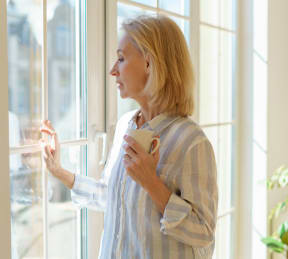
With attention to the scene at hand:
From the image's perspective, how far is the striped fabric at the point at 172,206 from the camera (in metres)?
1.28

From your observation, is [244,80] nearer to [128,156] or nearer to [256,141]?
[256,141]

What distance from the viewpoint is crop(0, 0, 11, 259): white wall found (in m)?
1.00

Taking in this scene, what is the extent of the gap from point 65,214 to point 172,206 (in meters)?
0.54

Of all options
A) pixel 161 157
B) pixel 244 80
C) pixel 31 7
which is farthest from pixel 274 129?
pixel 31 7

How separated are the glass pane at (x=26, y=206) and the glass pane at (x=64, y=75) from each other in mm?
188

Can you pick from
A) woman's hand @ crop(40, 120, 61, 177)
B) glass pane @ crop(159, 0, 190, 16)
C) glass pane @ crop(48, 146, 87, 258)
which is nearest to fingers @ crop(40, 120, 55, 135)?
woman's hand @ crop(40, 120, 61, 177)

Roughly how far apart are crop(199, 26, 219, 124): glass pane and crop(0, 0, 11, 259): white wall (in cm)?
176

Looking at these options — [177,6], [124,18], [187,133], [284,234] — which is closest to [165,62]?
[187,133]

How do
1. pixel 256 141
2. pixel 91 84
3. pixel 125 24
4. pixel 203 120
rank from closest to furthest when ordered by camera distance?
pixel 125 24 → pixel 91 84 → pixel 203 120 → pixel 256 141

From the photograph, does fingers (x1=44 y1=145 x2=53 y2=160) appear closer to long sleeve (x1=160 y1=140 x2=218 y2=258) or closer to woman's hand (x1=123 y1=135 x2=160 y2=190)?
woman's hand (x1=123 y1=135 x2=160 y2=190)

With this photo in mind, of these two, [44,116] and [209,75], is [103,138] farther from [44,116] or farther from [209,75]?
[209,75]

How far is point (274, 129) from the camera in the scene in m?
3.17

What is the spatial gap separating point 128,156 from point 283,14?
2426 mm

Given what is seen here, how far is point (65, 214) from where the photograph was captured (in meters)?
1.64
